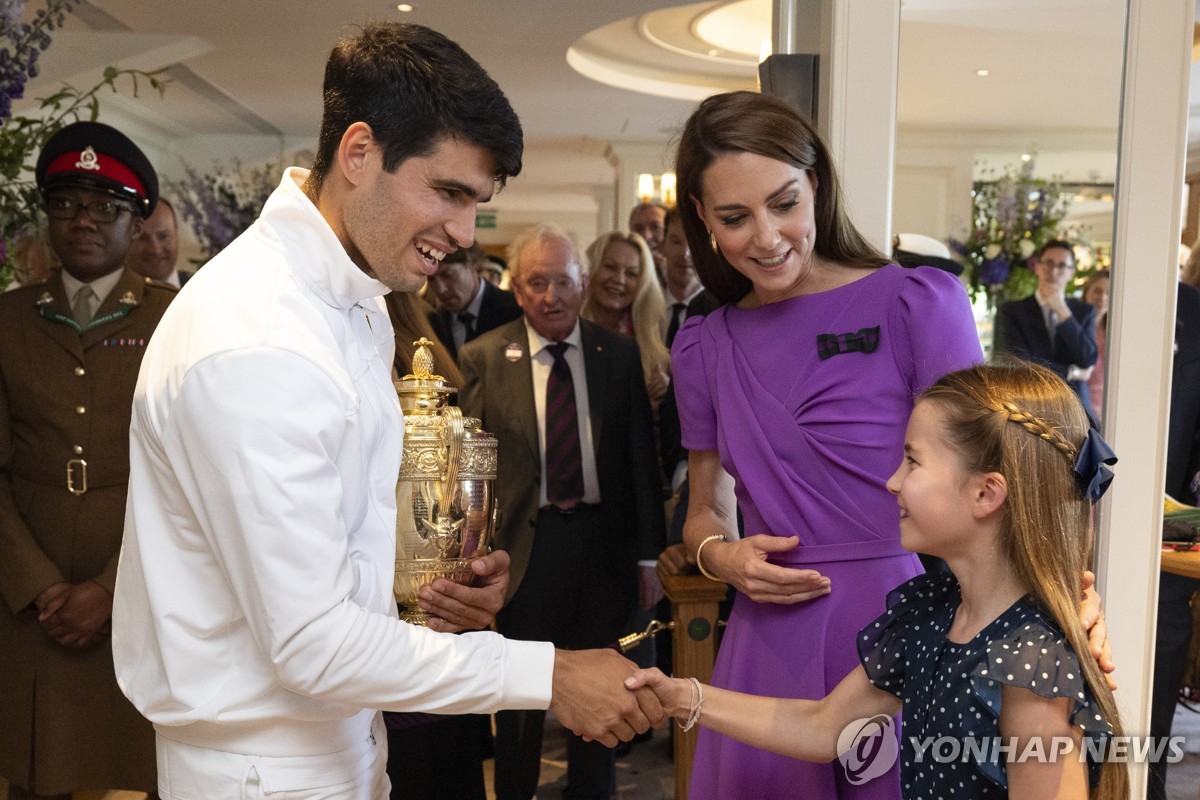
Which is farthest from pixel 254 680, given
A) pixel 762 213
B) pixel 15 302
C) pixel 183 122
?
pixel 183 122

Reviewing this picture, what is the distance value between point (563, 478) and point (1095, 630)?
7.50 feet

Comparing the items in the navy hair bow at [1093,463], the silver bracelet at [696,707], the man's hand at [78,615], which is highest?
the navy hair bow at [1093,463]

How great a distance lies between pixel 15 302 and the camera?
9.20ft

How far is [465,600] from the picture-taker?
1.77m

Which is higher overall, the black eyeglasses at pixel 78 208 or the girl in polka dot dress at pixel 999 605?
the black eyeglasses at pixel 78 208

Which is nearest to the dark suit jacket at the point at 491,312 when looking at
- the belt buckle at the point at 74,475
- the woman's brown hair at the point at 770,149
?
the belt buckle at the point at 74,475

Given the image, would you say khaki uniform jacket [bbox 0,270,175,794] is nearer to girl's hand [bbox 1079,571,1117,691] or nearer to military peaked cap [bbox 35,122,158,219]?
military peaked cap [bbox 35,122,158,219]

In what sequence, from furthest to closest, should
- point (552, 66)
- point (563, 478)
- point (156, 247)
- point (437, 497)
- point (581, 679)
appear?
1. point (552, 66)
2. point (156, 247)
3. point (563, 478)
4. point (437, 497)
5. point (581, 679)

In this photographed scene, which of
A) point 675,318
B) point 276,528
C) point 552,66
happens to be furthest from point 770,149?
point 552,66

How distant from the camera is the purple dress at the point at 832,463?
178 cm

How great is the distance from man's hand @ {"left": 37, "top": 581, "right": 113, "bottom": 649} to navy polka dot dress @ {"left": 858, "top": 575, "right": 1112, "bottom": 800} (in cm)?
189

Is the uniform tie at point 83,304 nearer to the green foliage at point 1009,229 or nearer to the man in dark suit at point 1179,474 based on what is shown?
the green foliage at point 1009,229

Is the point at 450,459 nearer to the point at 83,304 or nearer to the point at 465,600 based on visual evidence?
the point at 465,600

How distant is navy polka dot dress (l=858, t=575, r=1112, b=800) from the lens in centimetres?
142
